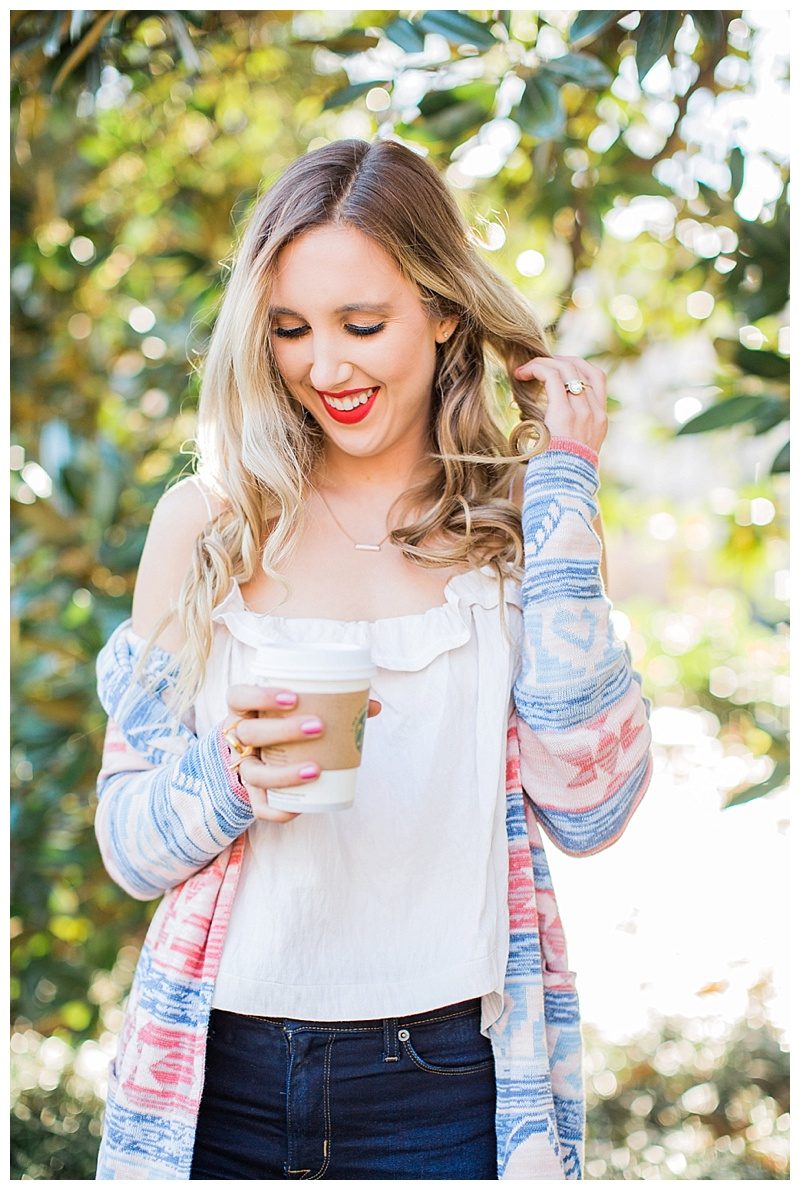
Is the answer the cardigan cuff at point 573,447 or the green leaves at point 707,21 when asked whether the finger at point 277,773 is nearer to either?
the cardigan cuff at point 573,447

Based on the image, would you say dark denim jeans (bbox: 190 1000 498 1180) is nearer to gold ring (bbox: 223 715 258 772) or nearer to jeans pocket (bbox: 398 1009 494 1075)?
jeans pocket (bbox: 398 1009 494 1075)

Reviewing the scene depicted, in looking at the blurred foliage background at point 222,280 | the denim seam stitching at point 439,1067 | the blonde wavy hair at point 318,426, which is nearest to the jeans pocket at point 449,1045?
the denim seam stitching at point 439,1067

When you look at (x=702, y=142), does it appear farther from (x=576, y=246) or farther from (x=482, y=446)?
(x=482, y=446)

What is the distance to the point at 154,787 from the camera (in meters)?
1.21

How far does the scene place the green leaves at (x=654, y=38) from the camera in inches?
56.1

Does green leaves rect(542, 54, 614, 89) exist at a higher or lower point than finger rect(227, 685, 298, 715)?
higher

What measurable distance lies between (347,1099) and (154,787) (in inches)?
15.7

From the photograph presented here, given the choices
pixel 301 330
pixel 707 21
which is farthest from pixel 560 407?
pixel 707 21

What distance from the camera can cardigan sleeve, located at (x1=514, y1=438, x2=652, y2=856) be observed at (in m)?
1.22

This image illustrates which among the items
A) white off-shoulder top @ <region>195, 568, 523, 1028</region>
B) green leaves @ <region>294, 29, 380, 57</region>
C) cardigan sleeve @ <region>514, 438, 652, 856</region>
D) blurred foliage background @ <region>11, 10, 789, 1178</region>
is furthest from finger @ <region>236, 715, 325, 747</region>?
green leaves @ <region>294, 29, 380, 57</region>

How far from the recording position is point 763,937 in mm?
3262

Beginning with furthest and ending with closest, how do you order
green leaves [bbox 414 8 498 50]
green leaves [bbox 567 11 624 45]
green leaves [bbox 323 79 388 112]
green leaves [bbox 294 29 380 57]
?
green leaves [bbox 294 29 380 57], green leaves [bbox 323 79 388 112], green leaves [bbox 414 8 498 50], green leaves [bbox 567 11 624 45]

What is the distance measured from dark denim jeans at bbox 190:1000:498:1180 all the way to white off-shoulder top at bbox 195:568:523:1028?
3 cm

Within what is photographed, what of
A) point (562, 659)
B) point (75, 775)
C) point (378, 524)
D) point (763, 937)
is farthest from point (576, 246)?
point (763, 937)
